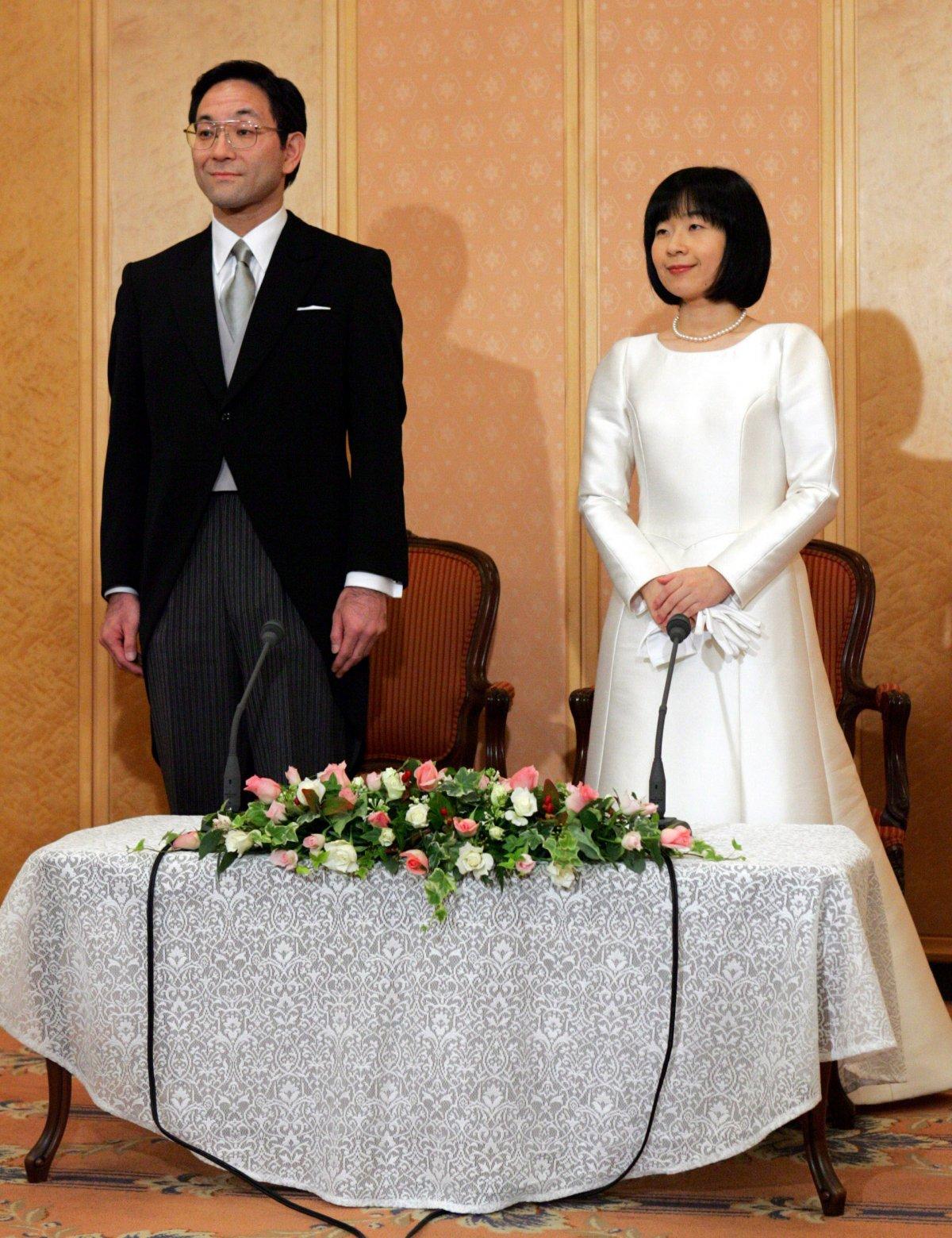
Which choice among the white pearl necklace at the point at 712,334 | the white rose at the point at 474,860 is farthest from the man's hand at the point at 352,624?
the white pearl necklace at the point at 712,334

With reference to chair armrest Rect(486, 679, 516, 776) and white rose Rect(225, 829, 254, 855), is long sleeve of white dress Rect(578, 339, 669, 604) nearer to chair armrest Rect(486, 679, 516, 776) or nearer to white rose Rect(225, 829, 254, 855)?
chair armrest Rect(486, 679, 516, 776)

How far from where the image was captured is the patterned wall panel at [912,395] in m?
3.94

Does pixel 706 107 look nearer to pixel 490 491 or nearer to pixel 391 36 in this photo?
pixel 391 36

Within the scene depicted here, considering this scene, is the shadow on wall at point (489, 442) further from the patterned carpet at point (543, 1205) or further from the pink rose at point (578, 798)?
the pink rose at point (578, 798)

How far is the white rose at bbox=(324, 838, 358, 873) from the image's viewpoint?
216 cm

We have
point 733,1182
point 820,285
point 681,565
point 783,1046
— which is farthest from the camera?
point 820,285

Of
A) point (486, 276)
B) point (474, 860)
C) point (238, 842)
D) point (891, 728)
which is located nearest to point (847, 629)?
point (891, 728)

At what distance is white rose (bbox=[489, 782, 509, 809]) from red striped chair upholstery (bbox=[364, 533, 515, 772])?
5.21ft

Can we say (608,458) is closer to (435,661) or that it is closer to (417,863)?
(435,661)

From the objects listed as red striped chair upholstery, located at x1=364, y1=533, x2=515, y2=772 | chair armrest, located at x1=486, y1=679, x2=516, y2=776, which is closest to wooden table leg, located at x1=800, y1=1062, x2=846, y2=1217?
chair armrest, located at x1=486, y1=679, x2=516, y2=776

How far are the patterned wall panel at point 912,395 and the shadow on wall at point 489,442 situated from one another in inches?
35.0

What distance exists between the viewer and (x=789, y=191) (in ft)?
13.2

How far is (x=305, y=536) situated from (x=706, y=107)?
205cm

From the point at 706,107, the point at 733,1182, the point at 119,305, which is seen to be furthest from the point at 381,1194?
the point at 706,107
